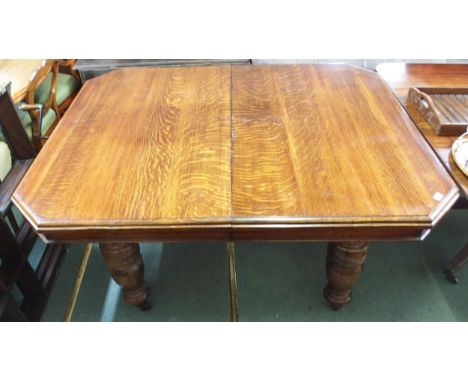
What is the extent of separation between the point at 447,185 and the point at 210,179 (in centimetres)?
71

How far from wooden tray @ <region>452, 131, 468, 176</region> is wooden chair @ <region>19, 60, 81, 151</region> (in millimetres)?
1961

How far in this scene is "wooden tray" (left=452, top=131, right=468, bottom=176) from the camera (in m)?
1.18

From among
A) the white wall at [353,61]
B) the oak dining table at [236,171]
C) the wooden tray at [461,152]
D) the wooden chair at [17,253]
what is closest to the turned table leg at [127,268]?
the oak dining table at [236,171]

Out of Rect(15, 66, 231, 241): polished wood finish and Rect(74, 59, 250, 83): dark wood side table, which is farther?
Rect(74, 59, 250, 83): dark wood side table

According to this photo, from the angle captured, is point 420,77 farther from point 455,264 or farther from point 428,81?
point 455,264

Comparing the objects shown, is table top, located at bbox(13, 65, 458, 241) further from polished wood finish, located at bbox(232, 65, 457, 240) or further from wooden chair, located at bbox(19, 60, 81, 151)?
wooden chair, located at bbox(19, 60, 81, 151)

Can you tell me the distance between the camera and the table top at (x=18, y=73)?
1.94 metres

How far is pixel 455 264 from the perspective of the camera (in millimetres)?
1616

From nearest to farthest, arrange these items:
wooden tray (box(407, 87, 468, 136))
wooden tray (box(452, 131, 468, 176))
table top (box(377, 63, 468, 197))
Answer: wooden tray (box(452, 131, 468, 176))
wooden tray (box(407, 87, 468, 136))
table top (box(377, 63, 468, 197))

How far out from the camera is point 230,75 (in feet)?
5.27

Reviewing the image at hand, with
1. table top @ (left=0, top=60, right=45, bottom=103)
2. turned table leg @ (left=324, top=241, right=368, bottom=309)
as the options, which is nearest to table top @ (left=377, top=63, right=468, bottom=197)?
turned table leg @ (left=324, top=241, right=368, bottom=309)

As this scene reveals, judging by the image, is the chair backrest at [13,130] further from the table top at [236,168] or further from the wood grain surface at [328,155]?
the wood grain surface at [328,155]

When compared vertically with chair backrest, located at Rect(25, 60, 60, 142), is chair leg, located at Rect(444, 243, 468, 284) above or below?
below

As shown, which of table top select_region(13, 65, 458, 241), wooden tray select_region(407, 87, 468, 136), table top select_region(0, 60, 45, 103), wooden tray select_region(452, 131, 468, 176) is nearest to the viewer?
table top select_region(13, 65, 458, 241)
